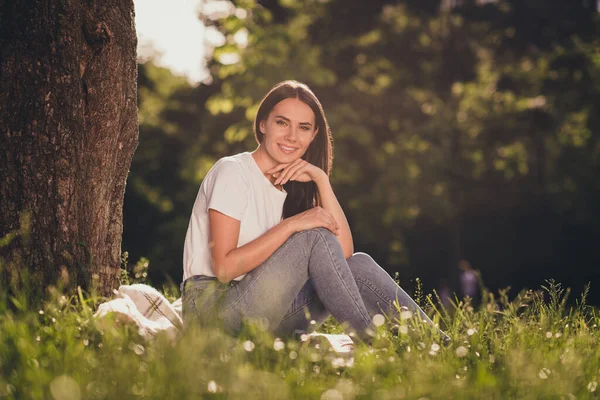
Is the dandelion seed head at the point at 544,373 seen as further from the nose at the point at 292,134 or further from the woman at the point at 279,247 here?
the nose at the point at 292,134

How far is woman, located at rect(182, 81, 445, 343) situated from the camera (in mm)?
4184

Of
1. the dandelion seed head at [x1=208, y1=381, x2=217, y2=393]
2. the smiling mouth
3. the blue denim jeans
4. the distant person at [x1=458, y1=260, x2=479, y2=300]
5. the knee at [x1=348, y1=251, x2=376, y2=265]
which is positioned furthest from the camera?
the distant person at [x1=458, y1=260, x2=479, y2=300]

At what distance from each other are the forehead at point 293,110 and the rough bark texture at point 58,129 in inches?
41.3

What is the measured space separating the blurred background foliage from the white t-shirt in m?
10.3

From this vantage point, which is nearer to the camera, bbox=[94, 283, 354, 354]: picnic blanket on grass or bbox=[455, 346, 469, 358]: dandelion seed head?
bbox=[455, 346, 469, 358]: dandelion seed head

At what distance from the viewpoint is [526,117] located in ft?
53.0

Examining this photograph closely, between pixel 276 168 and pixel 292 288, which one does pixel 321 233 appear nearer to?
pixel 292 288

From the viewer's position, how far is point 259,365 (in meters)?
3.18

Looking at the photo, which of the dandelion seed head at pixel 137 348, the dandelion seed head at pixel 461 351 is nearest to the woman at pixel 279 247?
the dandelion seed head at pixel 461 351

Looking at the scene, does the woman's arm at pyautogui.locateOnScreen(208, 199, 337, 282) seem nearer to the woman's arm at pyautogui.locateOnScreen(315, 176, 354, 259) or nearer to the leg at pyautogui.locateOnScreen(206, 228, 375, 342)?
the leg at pyautogui.locateOnScreen(206, 228, 375, 342)

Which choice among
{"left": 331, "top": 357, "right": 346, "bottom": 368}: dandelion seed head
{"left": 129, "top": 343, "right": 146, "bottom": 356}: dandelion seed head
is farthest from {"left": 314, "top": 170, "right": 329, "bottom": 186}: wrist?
{"left": 129, "top": 343, "right": 146, "bottom": 356}: dandelion seed head

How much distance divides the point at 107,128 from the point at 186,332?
184cm

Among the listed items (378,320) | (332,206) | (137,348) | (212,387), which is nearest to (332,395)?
(212,387)

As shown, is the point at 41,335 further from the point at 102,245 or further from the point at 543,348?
the point at 543,348
